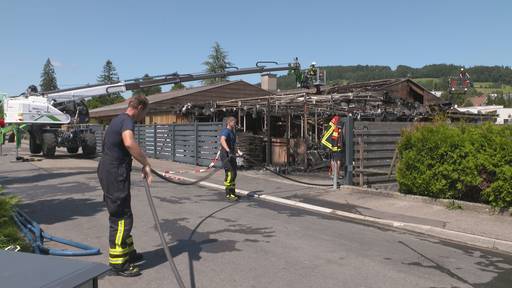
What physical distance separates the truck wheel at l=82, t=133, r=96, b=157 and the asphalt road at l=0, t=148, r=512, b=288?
12169 mm

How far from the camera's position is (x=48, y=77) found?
11950 cm

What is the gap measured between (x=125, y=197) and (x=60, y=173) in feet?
37.0

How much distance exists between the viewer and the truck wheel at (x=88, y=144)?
2281 centimetres

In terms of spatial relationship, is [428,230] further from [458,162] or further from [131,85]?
[131,85]

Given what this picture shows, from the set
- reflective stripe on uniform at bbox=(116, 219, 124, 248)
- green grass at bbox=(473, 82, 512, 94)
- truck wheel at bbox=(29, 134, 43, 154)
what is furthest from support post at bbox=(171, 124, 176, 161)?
green grass at bbox=(473, 82, 512, 94)

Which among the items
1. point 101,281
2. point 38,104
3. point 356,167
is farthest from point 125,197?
point 38,104

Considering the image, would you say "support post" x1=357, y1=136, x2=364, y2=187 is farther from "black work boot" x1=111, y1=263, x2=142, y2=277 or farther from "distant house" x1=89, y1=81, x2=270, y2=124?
"distant house" x1=89, y1=81, x2=270, y2=124

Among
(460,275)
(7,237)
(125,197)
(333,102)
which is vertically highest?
(333,102)

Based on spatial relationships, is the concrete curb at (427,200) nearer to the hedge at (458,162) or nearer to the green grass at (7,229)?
the hedge at (458,162)

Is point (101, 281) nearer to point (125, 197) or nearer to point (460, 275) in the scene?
point (125, 197)

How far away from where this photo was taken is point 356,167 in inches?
482

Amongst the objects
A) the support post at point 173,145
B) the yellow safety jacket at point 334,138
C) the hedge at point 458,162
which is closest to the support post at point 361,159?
the yellow safety jacket at point 334,138

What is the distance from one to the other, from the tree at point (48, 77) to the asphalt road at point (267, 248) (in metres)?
117

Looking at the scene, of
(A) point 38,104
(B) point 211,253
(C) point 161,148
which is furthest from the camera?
(C) point 161,148
